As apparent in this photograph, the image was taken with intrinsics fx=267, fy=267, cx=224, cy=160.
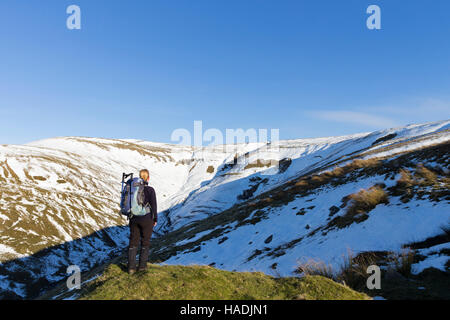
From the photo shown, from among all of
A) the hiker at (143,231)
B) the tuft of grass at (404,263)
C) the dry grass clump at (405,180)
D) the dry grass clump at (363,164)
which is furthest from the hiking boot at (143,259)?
the dry grass clump at (363,164)

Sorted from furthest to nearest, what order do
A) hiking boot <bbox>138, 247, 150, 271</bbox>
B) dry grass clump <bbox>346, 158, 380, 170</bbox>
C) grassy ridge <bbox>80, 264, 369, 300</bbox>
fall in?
dry grass clump <bbox>346, 158, 380, 170</bbox> → hiking boot <bbox>138, 247, 150, 271</bbox> → grassy ridge <bbox>80, 264, 369, 300</bbox>

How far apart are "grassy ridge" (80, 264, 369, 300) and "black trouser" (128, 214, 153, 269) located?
100cm

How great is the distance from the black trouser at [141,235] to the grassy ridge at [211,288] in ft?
3.27

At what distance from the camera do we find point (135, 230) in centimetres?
825

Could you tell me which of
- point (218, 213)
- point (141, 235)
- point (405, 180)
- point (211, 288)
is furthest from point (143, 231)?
point (218, 213)

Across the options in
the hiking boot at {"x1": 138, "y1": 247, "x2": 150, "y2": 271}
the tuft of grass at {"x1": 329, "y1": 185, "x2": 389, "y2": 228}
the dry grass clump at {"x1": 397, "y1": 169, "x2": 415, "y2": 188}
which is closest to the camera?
the hiking boot at {"x1": 138, "y1": 247, "x2": 150, "y2": 271}

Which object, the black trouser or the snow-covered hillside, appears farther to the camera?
the snow-covered hillside

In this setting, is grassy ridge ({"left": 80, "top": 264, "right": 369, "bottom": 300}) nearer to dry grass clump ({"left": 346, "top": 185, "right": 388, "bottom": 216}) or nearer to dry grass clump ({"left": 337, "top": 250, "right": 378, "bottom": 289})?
dry grass clump ({"left": 337, "top": 250, "right": 378, "bottom": 289})

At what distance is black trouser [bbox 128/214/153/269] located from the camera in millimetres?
8016

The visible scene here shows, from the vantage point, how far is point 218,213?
46.5 metres

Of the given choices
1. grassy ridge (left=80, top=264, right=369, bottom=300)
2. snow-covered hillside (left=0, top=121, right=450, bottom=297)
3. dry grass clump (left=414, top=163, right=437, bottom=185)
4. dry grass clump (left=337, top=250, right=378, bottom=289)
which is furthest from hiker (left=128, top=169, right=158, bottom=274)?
dry grass clump (left=414, top=163, right=437, bottom=185)

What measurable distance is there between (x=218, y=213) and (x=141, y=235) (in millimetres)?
38824
